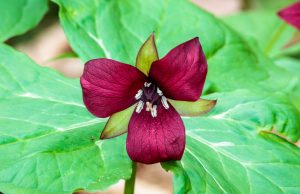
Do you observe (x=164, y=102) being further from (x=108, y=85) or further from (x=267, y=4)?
(x=267, y=4)

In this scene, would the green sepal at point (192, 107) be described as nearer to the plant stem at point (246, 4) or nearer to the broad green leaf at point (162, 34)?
the broad green leaf at point (162, 34)

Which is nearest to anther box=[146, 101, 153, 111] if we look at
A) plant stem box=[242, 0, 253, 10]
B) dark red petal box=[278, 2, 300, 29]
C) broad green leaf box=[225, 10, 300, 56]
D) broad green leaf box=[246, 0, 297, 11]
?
dark red petal box=[278, 2, 300, 29]

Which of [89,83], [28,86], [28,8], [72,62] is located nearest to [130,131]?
[89,83]

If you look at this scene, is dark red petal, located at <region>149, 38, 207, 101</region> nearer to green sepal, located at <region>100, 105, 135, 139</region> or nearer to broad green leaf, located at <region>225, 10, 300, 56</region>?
green sepal, located at <region>100, 105, 135, 139</region>

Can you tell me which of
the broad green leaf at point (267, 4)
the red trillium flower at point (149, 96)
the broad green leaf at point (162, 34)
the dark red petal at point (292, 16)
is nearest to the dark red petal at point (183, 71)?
the red trillium flower at point (149, 96)

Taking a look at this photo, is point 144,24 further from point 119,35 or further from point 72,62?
point 72,62
